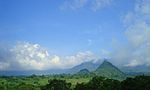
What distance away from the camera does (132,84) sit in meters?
131

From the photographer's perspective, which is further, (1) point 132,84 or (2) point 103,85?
(2) point 103,85

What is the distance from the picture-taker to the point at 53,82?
16788 cm

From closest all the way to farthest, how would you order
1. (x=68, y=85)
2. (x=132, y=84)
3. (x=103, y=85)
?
1. (x=132, y=84)
2. (x=103, y=85)
3. (x=68, y=85)

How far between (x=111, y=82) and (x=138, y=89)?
21.3 m

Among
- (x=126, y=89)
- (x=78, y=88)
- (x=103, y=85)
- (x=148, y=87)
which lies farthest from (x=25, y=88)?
(x=148, y=87)

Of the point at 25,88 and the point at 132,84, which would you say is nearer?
the point at 132,84

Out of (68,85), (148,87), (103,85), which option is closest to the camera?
(148,87)

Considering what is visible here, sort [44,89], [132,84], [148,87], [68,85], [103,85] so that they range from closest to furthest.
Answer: [148,87] < [132,84] < [103,85] < [44,89] < [68,85]

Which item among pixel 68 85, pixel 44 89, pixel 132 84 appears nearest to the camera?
pixel 132 84

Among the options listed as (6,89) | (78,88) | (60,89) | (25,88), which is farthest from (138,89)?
(6,89)

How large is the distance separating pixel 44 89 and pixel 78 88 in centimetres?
2115

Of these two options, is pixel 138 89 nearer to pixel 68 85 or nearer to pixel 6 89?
pixel 68 85

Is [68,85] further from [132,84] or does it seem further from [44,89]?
[132,84]

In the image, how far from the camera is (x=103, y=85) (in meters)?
145
